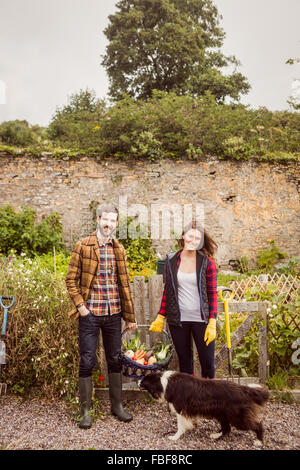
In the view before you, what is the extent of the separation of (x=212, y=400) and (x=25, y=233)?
721 centimetres

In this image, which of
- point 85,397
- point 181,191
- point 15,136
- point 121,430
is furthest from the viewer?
point 15,136

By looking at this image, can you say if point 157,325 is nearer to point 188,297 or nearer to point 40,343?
point 188,297

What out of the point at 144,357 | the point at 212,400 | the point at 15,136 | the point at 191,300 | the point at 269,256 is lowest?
the point at 212,400

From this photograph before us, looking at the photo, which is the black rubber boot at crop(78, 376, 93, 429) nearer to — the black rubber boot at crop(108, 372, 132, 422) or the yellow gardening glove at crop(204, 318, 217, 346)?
the black rubber boot at crop(108, 372, 132, 422)

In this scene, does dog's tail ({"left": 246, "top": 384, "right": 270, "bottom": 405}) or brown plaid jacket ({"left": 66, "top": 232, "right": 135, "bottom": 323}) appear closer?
dog's tail ({"left": 246, "top": 384, "right": 270, "bottom": 405})

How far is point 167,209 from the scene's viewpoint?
10.2 metres

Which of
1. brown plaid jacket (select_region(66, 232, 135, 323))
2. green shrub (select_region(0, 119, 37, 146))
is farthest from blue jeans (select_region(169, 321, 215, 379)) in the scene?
green shrub (select_region(0, 119, 37, 146))

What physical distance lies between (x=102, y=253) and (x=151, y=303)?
899 millimetres

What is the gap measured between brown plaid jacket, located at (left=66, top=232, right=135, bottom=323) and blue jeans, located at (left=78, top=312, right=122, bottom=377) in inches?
5.0

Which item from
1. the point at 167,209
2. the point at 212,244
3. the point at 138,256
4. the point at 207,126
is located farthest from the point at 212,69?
the point at 212,244

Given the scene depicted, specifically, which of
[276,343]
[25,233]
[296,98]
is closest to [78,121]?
[25,233]

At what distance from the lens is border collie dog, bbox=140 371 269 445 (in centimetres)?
256

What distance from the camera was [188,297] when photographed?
10.0ft

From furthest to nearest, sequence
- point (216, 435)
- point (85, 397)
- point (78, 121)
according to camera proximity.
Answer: point (78, 121)
point (85, 397)
point (216, 435)
